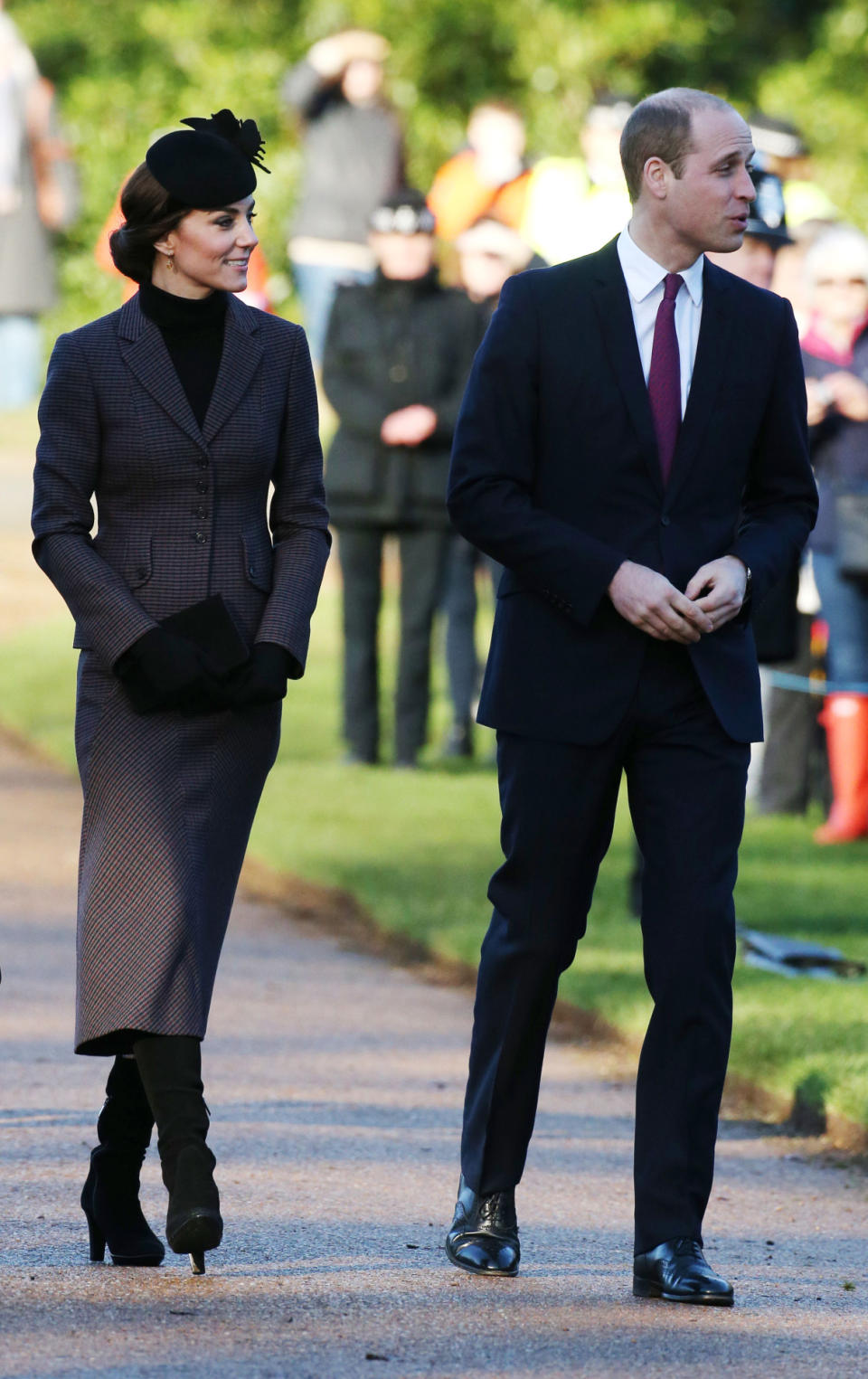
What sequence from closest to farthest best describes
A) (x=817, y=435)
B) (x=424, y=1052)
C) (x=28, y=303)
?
(x=424, y=1052) → (x=817, y=435) → (x=28, y=303)

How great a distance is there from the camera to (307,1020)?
25.6 ft

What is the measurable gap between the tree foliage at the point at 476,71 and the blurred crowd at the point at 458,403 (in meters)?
10.8

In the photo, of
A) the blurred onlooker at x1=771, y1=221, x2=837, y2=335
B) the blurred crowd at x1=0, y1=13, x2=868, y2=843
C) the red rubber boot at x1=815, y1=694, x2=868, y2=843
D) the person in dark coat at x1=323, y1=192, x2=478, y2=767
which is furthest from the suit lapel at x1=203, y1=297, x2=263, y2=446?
the person in dark coat at x1=323, y1=192, x2=478, y2=767

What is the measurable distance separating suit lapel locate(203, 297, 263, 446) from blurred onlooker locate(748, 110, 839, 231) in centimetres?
1057

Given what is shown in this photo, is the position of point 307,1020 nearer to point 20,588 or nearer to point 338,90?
point 20,588

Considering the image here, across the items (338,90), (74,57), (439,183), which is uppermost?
(74,57)

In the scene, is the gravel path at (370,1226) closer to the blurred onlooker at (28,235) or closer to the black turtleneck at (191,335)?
the black turtleneck at (191,335)

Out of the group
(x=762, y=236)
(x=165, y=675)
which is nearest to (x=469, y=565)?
(x=762, y=236)

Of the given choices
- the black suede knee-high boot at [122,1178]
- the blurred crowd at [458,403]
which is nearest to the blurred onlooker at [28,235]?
the blurred crowd at [458,403]

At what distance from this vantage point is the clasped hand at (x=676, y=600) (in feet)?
15.2

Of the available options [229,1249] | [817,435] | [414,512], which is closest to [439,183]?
[414,512]

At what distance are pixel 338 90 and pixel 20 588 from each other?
5620 mm

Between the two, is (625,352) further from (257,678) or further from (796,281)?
(796,281)

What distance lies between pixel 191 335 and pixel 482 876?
555 centimetres
